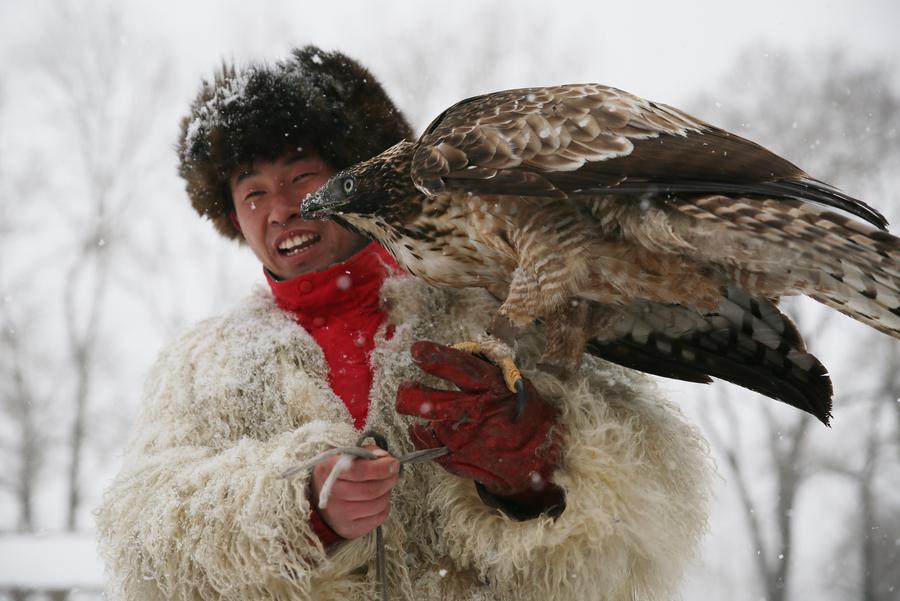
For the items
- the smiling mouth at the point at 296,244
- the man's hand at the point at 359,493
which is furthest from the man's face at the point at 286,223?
the man's hand at the point at 359,493

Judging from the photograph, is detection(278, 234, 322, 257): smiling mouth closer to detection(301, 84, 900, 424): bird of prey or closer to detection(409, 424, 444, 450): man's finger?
detection(301, 84, 900, 424): bird of prey

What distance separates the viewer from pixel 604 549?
154cm

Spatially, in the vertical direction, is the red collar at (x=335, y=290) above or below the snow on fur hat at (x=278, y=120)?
below

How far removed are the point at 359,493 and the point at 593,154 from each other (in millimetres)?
893

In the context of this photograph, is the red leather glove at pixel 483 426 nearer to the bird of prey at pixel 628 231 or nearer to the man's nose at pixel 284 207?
the bird of prey at pixel 628 231

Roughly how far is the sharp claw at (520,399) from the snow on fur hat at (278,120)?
102 cm

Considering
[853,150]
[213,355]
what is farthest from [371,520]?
[853,150]

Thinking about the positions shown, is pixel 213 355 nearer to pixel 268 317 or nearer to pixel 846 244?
pixel 268 317

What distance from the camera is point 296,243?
6.73 feet

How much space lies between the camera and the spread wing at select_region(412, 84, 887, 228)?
1403 millimetres

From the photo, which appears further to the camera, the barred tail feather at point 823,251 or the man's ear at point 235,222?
the man's ear at point 235,222

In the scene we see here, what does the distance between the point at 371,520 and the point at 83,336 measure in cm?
860

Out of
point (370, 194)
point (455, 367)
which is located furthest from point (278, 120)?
point (455, 367)

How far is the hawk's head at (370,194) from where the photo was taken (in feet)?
5.86
